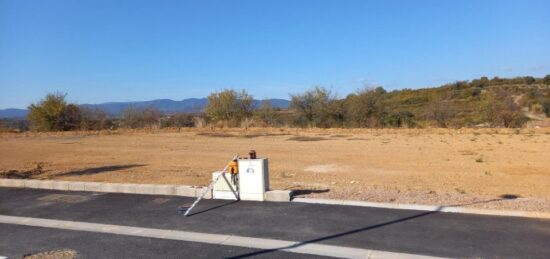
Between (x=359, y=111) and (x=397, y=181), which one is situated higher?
(x=359, y=111)

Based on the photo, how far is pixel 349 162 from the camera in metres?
14.7

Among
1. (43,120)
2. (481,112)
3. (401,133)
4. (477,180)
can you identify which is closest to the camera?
(477,180)

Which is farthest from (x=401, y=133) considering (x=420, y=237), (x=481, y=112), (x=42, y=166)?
(x=420, y=237)

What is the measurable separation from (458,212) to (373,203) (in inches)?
52.7

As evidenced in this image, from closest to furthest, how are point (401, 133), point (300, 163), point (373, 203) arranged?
point (373, 203), point (300, 163), point (401, 133)

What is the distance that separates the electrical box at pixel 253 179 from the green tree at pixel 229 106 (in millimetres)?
26269

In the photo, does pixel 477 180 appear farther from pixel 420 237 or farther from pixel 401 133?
pixel 401 133

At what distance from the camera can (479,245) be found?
19.3ft

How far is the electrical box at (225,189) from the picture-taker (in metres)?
8.74

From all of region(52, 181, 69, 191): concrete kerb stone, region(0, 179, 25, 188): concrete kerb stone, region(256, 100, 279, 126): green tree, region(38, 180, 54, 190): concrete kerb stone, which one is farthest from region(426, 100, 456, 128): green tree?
region(0, 179, 25, 188): concrete kerb stone

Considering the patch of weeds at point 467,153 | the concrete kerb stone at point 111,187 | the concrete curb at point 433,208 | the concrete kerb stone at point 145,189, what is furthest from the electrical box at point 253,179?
the patch of weeds at point 467,153

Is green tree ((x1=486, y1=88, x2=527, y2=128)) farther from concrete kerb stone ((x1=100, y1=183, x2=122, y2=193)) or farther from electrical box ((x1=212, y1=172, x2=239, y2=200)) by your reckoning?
concrete kerb stone ((x1=100, y1=183, x2=122, y2=193))

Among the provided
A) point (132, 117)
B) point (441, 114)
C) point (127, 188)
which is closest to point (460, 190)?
point (127, 188)

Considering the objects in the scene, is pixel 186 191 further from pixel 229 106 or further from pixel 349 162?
pixel 229 106
